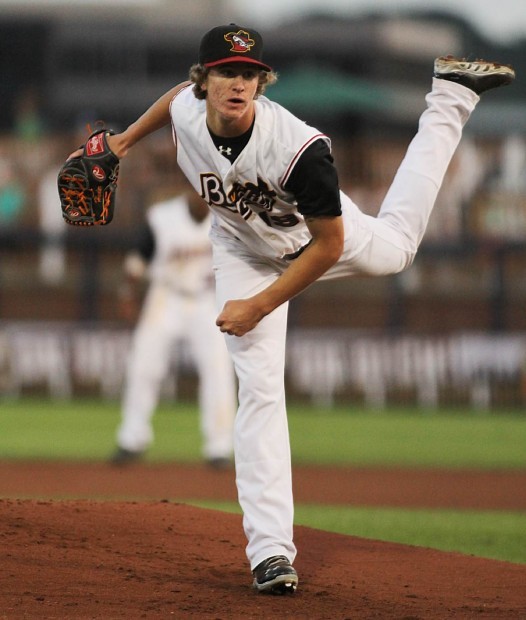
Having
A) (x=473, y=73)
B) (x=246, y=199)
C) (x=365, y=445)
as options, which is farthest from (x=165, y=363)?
(x=246, y=199)

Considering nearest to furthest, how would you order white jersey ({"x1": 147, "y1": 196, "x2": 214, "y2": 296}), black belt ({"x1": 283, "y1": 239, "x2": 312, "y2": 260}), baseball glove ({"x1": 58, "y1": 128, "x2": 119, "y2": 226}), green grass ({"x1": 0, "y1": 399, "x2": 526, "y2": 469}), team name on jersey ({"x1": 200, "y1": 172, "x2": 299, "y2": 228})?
1. team name on jersey ({"x1": 200, "y1": 172, "x2": 299, "y2": 228})
2. black belt ({"x1": 283, "y1": 239, "x2": 312, "y2": 260})
3. baseball glove ({"x1": 58, "y1": 128, "x2": 119, "y2": 226})
4. white jersey ({"x1": 147, "y1": 196, "x2": 214, "y2": 296})
5. green grass ({"x1": 0, "y1": 399, "x2": 526, "y2": 469})

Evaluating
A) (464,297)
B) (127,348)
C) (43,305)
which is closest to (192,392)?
(127,348)

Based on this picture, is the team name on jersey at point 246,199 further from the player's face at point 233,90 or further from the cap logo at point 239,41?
the cap logo at point 239,41

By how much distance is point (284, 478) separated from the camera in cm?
508

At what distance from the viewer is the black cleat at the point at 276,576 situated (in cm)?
491

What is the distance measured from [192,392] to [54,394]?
6.23 feet

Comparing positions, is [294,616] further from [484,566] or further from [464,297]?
[464,297]

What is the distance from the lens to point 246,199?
504 centimetres

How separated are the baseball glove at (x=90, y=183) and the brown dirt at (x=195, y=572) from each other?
1407mm

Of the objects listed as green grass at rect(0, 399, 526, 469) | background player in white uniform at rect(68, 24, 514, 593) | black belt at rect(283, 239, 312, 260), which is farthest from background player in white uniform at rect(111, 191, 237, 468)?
black belt at rect(283, 239, 312, 260)

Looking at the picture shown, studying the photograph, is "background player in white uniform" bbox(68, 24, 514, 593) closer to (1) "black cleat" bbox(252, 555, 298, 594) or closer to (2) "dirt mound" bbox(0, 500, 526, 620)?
(1) "black cleat" bbox(252, 555, 298, 594)

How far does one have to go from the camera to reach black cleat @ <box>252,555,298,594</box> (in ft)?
16.1

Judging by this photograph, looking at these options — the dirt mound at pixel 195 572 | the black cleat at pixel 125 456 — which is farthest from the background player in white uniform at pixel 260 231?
the black cleat at pixel 125 456

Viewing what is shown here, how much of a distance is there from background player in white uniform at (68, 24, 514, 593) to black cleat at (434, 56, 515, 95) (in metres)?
0.85
